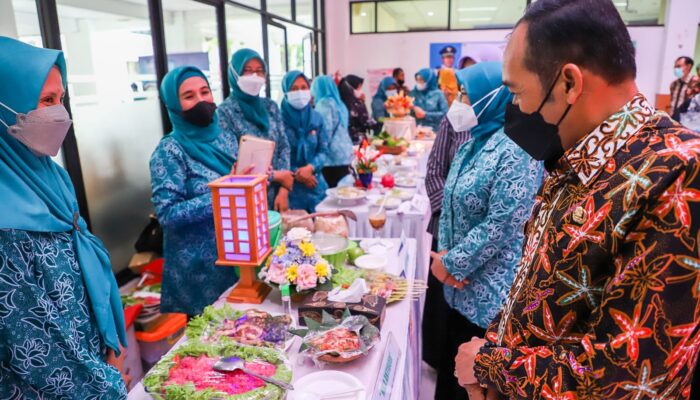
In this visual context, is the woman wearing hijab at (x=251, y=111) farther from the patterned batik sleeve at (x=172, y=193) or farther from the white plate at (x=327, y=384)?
the white plate at (x=327, y=384)

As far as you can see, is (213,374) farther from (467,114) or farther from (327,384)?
(467,114)

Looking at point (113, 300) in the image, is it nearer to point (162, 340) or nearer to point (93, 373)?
point (93, 373)

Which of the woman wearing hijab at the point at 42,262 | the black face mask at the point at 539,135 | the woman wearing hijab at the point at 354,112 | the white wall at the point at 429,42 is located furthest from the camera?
the white wall at the point at 429,42

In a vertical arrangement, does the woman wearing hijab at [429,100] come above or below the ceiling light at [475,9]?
below

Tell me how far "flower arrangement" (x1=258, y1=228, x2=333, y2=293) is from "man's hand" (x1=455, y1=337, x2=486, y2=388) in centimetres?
59

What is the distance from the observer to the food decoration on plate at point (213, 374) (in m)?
0.99

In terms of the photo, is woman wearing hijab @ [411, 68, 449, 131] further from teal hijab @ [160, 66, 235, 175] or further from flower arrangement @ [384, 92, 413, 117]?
teal hijab @ [160, 66, 235, 175]

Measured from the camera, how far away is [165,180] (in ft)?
6.21

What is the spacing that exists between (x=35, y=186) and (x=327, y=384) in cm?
86

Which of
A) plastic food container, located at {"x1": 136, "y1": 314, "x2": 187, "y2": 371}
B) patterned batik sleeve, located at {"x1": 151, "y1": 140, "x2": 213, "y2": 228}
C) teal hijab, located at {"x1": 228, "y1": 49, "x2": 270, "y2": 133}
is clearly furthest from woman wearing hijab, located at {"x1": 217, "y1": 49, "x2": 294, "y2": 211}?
plastic food container, located at {"x1": 136, "y1": 314, "x2": 187, "y2": 371}

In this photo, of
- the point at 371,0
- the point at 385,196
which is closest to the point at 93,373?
the point at 385,196

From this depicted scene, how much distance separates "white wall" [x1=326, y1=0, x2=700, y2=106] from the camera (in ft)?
24.1

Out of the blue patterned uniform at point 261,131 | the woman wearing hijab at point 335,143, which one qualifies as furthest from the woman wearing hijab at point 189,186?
the woman wearing hijab at point 335,143

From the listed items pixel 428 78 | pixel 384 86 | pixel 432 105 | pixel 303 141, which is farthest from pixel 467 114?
pixel 384 86
